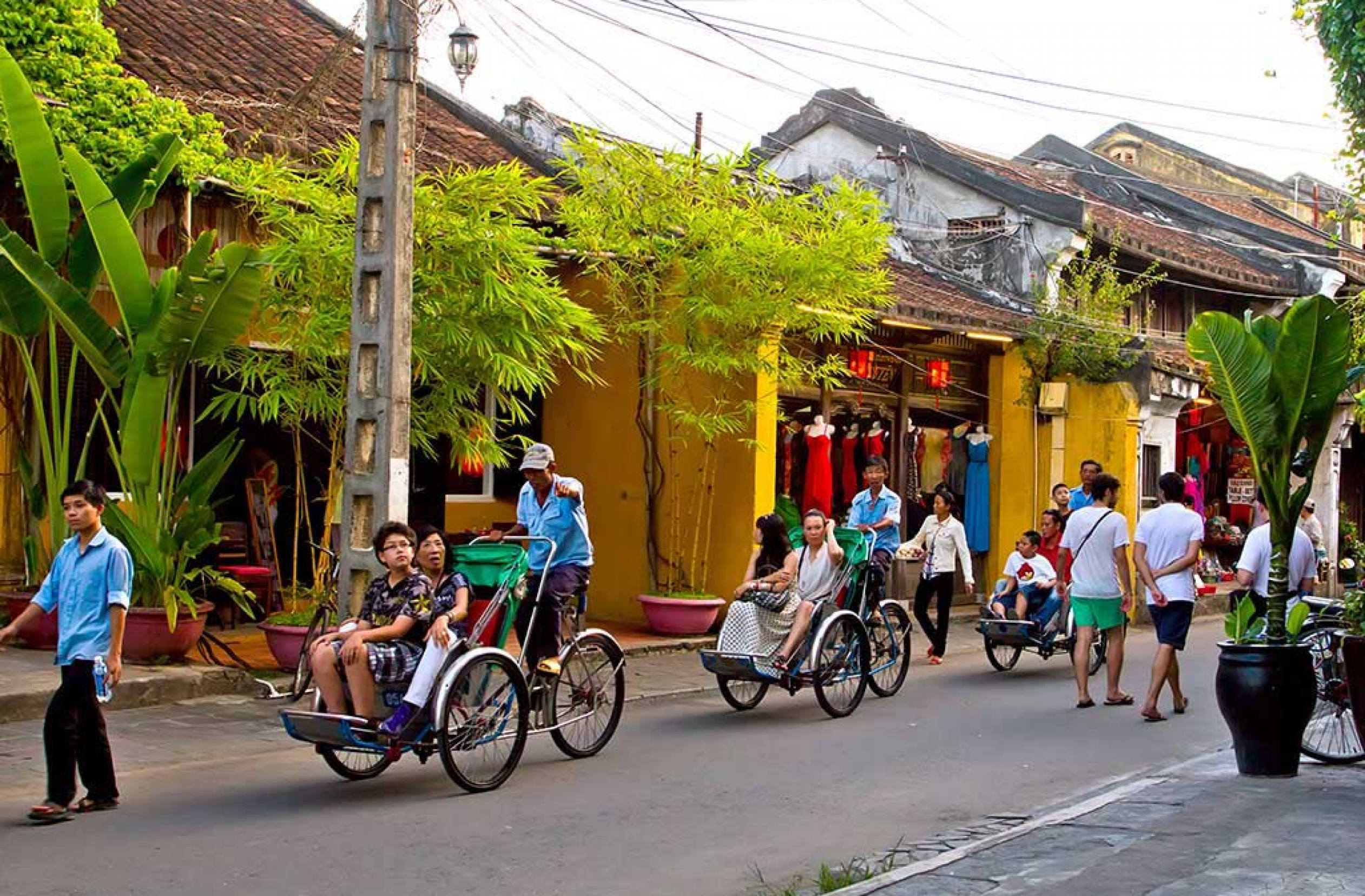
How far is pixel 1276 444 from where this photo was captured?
941 centimetres

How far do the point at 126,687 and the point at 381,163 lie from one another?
4.09 m

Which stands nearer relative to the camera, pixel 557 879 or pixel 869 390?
pixel 557 879

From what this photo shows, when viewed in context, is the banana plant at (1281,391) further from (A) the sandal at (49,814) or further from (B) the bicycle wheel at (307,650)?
(A) the sandal at (49,814)

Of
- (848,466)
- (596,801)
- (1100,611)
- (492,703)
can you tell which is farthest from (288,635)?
(848,466)

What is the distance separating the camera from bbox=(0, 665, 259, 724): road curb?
33.8ft

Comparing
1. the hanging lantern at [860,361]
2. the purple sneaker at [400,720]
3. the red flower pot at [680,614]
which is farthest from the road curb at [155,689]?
the hanging lantern at [860,361]

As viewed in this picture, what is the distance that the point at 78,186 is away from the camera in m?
11.3

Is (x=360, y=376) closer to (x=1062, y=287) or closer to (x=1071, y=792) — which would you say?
(x=1071, y=792)

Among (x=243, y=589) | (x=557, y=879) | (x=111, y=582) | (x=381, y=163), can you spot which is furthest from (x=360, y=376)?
(x=557, y=879)

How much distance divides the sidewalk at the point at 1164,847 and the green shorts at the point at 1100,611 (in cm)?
342

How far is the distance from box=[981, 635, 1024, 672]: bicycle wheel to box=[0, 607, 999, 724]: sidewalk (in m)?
1.14

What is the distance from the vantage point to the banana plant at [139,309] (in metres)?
11.3

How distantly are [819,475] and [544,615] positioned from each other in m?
9.62

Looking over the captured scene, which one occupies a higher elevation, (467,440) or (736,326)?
(736,326)
